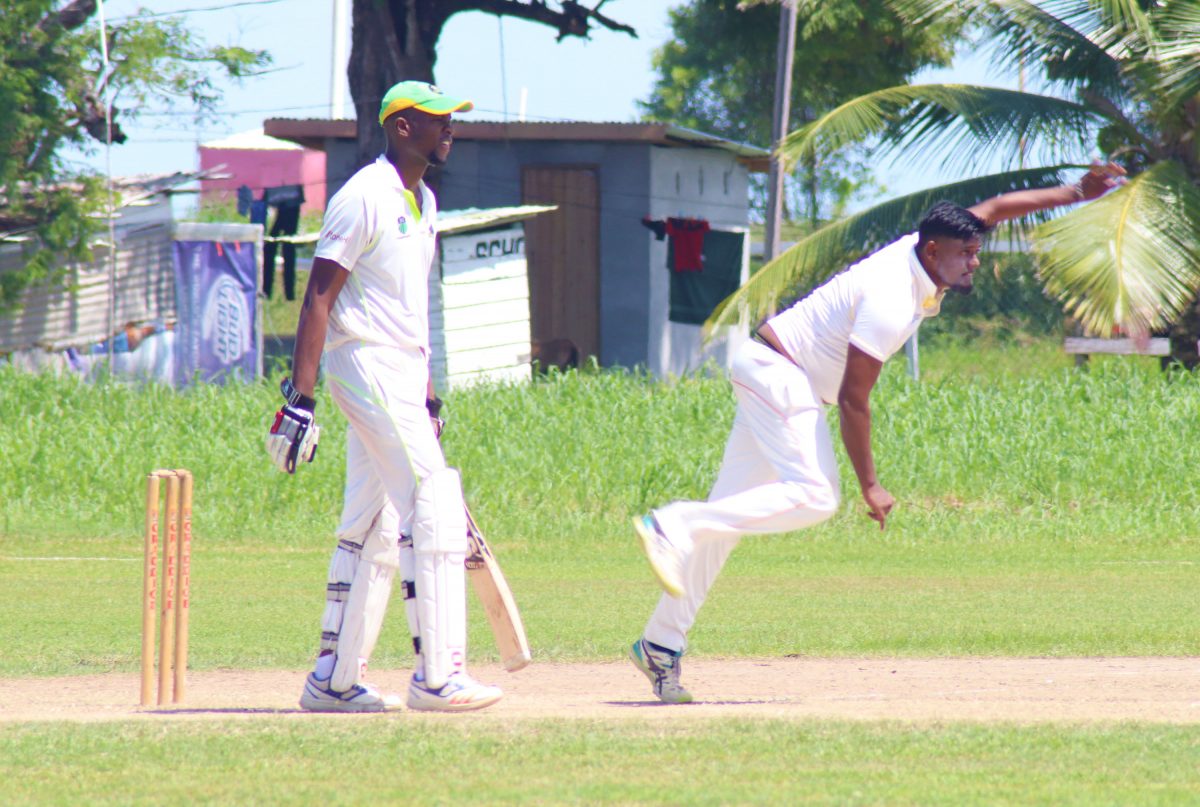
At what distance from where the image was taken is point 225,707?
6.37m

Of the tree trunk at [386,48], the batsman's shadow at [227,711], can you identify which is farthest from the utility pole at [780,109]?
the batsman's shadow at [227,711]

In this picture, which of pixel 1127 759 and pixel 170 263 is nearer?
pixel 1127 759

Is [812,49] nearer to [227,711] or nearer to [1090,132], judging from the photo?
[1090,132]

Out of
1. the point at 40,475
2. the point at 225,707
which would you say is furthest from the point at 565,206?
the point at 225,707

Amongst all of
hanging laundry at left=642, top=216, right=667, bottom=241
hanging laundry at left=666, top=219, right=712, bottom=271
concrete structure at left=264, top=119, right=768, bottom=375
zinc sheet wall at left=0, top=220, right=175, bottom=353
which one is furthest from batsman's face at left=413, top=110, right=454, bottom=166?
hanging laundry at left=666, top=219, right=712, bottom=271

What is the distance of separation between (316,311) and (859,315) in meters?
1.95

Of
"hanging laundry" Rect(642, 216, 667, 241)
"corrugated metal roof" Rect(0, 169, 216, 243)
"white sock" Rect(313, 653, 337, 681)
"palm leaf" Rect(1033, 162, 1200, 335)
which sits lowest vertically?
"white sock" Rect(313, 653, 337, 681)

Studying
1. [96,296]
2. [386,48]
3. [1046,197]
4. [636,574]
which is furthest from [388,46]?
[1046,197]

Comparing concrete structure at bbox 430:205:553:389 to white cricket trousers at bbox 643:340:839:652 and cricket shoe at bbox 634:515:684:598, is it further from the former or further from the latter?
cricket shoe at bbox 634:515:684:598

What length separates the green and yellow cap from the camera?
595 centimetres

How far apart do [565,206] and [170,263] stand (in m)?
5.81

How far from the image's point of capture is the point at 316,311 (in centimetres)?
571

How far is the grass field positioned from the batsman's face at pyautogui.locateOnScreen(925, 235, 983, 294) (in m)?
1.70

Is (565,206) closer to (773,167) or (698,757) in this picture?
(773,167)
